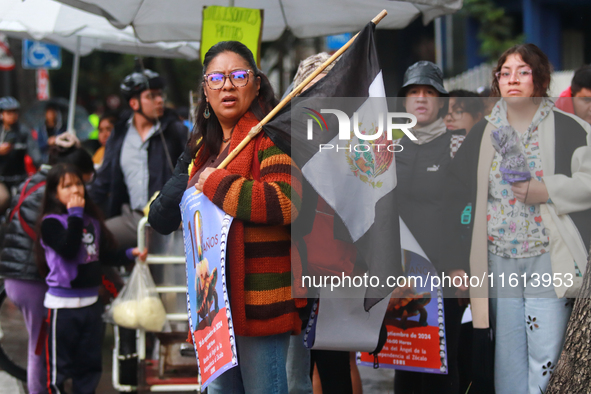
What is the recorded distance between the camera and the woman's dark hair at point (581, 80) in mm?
4242

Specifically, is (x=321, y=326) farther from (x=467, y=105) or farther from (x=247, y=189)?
(x=467, y=105)

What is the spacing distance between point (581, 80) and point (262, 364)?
2927 mm

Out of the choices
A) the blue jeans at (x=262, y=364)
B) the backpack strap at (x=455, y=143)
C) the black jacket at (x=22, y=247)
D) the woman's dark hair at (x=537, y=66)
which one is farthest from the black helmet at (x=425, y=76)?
the black jacket at (x=22, y=247)

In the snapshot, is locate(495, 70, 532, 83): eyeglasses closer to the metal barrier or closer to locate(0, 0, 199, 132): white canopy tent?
the metal barrier

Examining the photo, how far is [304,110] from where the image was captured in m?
3.00

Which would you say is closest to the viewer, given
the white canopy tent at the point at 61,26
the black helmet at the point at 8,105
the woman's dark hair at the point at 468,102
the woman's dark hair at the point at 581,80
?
the woman's dark hair at the point at 581,80

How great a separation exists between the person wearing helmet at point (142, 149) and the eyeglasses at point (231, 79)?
2855mm

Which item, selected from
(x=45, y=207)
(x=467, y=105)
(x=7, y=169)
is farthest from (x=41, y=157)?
(x=467, y=105)

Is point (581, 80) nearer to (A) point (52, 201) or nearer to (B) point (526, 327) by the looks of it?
(B) point (526, 327)

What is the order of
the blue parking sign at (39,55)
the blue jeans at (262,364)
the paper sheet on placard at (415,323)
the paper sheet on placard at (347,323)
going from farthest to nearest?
the blue parking sign at (39,55), the paper sheet on placard at (415,323), the paper sheet on placard at (347,323), the blue jeans at (262,364)

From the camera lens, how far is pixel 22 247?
480 centimetres

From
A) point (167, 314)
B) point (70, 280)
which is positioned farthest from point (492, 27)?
point (70, 280)

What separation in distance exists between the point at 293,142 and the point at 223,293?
74 cm

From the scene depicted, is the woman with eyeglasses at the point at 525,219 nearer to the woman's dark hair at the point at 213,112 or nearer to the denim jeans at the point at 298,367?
the denim jeans at the point at 298,367
